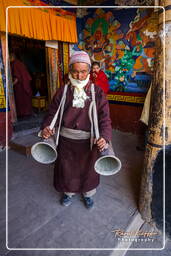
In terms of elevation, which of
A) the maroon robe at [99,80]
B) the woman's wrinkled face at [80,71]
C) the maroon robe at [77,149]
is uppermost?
the maroon robe at [99,80]

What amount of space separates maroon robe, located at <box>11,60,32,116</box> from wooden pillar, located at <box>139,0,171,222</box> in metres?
4.26

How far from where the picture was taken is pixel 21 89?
5.21 metres

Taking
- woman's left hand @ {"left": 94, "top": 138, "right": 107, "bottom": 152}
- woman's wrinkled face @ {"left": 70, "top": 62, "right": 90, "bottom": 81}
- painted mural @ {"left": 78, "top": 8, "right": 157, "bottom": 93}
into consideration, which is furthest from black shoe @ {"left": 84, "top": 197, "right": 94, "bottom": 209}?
painted mural @ {"left": 78, "top": 8, "right": 157, "bottom": 93}

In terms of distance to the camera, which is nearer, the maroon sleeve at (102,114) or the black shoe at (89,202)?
the maroon sleeve at (102,114)

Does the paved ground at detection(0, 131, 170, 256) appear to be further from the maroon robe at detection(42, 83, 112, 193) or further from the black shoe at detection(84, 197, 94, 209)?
the maroon robe at detection(42, 83, 112, 193)

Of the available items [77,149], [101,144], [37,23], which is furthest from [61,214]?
[37,23]

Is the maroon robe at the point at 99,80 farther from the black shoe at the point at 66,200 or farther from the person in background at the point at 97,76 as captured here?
the black shoe at the point at 66,200

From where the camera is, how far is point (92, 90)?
185 centimetres

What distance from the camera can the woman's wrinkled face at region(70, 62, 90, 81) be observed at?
1.74 meters

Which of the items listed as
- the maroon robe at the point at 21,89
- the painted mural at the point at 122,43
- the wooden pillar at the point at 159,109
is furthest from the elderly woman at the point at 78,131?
the maroon robe at the point at 21,89

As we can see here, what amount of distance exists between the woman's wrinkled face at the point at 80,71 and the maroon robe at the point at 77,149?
0.13 metres

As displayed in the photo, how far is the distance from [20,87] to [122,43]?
3005 millimetres

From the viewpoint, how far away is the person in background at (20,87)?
5074 millimetres

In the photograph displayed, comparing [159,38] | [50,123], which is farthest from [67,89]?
[159,38]
